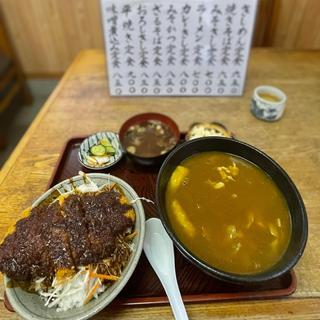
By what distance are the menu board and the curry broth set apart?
2.34 feet

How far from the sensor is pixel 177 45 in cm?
165

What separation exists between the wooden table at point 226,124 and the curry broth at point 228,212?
0.60 feet

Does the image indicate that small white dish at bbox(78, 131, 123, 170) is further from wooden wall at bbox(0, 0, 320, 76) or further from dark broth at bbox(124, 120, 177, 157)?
wooden wall at bbox(0, 0, 320, 76)

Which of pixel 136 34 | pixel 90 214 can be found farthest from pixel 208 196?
pixel 136 34

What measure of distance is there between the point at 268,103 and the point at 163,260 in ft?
3.39

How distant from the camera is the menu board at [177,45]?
156 cm

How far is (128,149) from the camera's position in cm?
140

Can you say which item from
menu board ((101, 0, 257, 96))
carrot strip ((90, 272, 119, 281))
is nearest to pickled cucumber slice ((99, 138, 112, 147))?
menu board ((101, 0, 257, 96))

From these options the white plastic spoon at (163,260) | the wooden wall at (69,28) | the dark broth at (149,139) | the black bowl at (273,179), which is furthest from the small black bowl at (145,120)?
the wooden wall at (69,28)

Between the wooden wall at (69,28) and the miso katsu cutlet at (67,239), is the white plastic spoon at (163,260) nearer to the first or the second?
the miso katsu cutlet at (67,239)

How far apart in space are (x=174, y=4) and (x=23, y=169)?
1.15 m

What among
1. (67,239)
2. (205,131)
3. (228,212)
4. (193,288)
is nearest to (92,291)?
(67,239)

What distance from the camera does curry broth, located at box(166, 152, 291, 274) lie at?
96cm

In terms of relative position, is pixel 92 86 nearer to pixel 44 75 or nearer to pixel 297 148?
pixel 297 148
